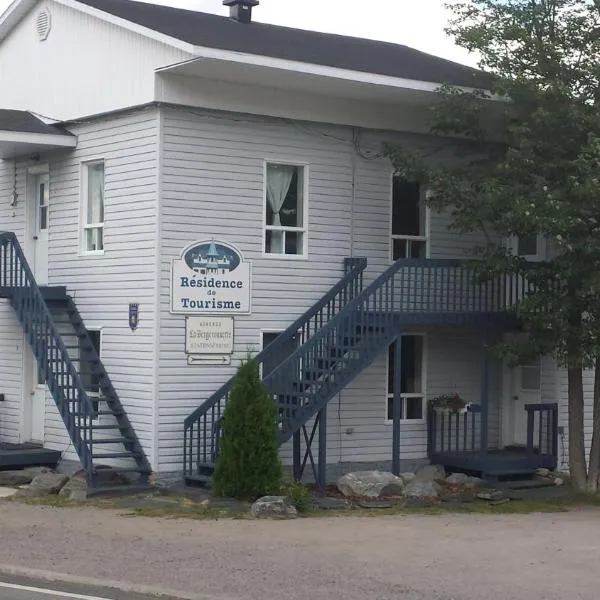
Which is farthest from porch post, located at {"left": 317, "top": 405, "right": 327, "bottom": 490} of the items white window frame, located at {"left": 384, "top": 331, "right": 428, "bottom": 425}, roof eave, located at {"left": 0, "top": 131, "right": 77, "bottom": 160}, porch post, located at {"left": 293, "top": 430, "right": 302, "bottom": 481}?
roof eave, located at {"left": 0, "top": 131, "right": 77, "bottom": 160}

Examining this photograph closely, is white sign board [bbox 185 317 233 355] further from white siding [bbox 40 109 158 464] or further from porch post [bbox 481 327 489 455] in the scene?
porch post [bbox 481 327 489 455]

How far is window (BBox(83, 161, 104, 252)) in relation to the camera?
20.8m

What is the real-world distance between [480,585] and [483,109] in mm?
9695

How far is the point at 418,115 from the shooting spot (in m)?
21.8

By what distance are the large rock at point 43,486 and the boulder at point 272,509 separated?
144 inches

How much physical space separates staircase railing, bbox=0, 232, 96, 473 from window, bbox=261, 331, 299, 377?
8.94 feet

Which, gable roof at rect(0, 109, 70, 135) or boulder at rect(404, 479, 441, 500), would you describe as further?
gable roof at rect(0, 109, 70, 135)

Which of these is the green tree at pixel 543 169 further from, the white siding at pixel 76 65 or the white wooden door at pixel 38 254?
the white wooden door at pixel 38 254

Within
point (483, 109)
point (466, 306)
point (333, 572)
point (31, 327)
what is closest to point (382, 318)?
point (466, 306)

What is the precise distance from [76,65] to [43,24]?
1580mm

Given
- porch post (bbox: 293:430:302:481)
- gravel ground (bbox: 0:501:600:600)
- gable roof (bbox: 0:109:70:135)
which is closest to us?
gravel ground (bbox: 0:501:600:600)

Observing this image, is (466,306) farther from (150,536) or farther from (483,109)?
(150,536)

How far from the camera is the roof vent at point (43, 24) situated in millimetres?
22344

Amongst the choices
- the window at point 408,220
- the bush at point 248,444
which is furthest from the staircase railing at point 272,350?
the window at point 408,220
